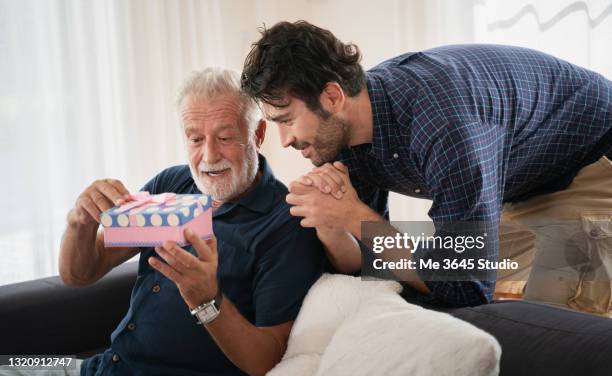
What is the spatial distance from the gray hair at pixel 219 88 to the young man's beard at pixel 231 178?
0.07 m

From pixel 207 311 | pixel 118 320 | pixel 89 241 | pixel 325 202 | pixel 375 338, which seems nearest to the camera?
pixel 375 338

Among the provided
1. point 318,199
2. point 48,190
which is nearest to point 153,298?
point 318,199

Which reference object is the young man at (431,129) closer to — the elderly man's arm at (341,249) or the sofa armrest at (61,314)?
the elderly man's arm at (341,249)

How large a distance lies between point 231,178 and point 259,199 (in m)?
0.09

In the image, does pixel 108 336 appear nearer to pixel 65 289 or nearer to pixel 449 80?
pixel 65 289

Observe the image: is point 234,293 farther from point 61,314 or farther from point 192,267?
point 61,314

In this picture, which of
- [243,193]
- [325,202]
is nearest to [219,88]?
[243,193]

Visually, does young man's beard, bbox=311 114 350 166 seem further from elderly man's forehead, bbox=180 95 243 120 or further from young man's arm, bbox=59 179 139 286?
young man's arm, bbox=59 179 139 286

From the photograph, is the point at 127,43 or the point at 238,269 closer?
the point at 238,269

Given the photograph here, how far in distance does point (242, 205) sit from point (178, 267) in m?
0.40

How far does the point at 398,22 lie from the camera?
3180 millimetres

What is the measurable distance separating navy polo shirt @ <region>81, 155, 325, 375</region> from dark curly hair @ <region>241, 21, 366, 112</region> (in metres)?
0.27

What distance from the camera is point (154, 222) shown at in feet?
4.30

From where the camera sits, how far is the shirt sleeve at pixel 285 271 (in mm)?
1531
